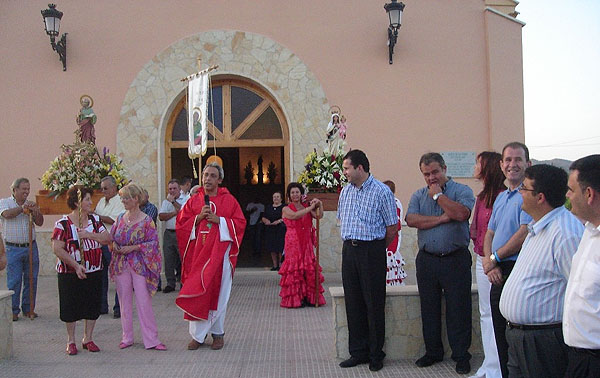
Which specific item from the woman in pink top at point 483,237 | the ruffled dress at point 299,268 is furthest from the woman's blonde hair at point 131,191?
the woman in pink top at point 483,237

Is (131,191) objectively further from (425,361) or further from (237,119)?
(237,119)

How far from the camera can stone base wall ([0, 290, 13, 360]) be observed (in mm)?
5516

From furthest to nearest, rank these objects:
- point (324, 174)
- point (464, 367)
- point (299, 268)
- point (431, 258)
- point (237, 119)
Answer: point (237, 119)
point (324, 174)
point (299, 268)
point (431, 258)
point (464, 367)

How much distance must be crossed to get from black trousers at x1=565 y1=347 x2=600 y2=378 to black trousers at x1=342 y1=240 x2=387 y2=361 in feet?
8.33

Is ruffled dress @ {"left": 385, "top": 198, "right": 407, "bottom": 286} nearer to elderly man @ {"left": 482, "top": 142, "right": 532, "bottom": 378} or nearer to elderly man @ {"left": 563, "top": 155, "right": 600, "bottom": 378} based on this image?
elderly man @ {"left": 482, "top": 142, "right": 532, "bottom": 378}

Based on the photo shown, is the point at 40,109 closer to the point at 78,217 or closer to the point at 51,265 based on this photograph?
the point at 51,265

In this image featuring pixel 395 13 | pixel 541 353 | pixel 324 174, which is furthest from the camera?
pixel 395 13

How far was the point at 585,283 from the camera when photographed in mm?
2441

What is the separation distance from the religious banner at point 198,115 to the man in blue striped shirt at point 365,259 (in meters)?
2.08

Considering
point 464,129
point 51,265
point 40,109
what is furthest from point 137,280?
point 464,129

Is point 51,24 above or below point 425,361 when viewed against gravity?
above

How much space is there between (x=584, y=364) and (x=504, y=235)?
170cm

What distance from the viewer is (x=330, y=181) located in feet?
28.1

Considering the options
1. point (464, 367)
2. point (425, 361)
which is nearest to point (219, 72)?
point (425, 361)
